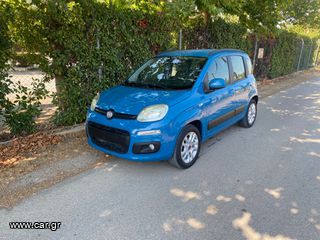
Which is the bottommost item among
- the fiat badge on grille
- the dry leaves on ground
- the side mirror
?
the dry leaves on ground

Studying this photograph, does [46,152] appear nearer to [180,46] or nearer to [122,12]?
[122,12]

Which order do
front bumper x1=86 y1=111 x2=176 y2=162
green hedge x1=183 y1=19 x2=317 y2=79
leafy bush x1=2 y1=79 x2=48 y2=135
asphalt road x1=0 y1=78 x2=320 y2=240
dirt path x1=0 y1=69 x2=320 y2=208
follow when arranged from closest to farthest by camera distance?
asphalt road x1=0 y1=78 x2=320 y2=240 → dirt path x1=0 y1=69 x2=320 y2=208 → front bumper x1=86 y1=111 x2=176 y2=162 → leafy bush x1=2 y1=79 x2=48 y2=135 → green hedge x1=183 y1=19 x2=317 y2=79

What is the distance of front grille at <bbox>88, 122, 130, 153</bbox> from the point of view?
3664 millimetres

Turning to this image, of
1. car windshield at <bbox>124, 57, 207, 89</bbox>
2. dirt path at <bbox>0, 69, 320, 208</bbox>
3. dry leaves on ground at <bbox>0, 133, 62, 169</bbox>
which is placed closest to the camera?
dirt path at <bbox>0, 69, 320, 208</bbox>

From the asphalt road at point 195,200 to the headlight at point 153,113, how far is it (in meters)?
0.85

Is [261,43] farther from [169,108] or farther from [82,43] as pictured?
[169,108]

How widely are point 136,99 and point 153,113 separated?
435mm

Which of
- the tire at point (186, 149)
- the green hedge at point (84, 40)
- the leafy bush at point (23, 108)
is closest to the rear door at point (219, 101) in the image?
the tire at point (186, 149)

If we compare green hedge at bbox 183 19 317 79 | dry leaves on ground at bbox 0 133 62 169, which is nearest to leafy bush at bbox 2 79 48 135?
dry leaves on ground at bbox 0 133 62 169

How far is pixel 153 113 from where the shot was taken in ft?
11.9

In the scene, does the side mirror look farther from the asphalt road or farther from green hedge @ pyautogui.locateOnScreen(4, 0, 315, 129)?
green hedge @ pyautogui.locateOnScreen(4, 0, 315, 129)

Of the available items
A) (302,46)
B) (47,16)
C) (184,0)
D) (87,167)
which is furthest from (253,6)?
(302,46)

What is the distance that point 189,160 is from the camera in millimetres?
4078

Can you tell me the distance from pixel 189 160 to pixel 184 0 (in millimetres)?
4005
